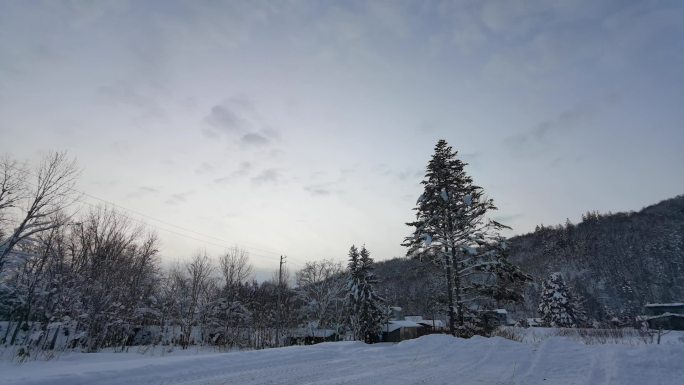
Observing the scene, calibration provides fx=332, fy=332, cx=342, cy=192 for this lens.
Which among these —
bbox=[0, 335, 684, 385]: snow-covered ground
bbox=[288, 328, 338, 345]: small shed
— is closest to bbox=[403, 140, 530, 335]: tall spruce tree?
bbox=[0, 335, 684, 385]: snow-covered ground

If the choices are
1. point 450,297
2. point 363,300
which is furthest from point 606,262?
point 450,297

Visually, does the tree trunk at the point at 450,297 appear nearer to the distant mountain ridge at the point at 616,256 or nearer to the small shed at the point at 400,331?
the small shed at the point at 400,331

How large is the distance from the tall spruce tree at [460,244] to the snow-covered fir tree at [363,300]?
1509 centimetres

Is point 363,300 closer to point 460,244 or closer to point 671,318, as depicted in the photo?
point 460,244

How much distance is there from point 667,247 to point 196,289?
157 meters

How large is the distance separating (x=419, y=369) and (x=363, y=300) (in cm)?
2862

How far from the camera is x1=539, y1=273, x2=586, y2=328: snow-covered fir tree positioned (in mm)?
50094

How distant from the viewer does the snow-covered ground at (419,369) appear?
8109 millimetres

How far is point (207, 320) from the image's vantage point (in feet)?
146

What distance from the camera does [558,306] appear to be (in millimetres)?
51000

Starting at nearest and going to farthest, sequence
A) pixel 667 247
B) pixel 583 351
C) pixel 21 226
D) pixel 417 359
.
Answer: pixel 583 351 → pixel 417 359 → pixel 21 226 → pixel 667 247

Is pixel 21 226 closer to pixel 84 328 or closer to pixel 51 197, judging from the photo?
pixel 51 197

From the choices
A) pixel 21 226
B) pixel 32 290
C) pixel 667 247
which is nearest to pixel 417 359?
pixel 21 226

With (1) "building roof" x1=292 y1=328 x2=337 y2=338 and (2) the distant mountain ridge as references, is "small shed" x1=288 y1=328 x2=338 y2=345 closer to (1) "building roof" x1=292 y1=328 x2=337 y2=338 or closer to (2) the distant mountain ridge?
(1) "building roof" x1=292 y1=328 x2=337 y2=338
